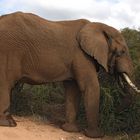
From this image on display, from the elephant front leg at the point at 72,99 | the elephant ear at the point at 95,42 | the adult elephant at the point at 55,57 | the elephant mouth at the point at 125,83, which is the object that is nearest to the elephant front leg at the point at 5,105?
the adult elephant at the point at 55,57

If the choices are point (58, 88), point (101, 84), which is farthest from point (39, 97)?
point (101, 84)

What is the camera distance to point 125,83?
10852 mm

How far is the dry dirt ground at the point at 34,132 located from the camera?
9391 millimetres

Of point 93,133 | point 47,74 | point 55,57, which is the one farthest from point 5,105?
point 93,133

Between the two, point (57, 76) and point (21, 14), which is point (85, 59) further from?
point (21, 14)

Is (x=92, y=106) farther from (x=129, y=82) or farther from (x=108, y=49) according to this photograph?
(x=108, y=49)

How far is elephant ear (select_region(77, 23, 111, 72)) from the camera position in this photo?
10477 mm

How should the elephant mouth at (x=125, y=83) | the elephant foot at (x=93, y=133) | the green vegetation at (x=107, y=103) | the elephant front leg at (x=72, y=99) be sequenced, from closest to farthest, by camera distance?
the elephant foot at (x=93, y=133) → the elephant mouth at (x=125, y=83) → the green vegetation at (x=107, y=103) → the elephant front leg at (x=72, y=99)

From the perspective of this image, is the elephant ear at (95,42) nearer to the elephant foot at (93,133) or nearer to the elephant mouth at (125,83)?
the elephant mouth at (125,83)

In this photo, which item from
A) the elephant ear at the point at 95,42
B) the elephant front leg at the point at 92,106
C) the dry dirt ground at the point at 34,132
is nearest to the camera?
the dry dirt ground at the point at 34,132

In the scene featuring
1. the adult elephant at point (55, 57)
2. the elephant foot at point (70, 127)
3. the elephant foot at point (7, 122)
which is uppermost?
the adult elephant at point (55, 57)

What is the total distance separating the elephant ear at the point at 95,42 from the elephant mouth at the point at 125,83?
52 centimetres

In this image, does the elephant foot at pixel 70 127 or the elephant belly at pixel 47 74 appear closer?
the elephant belly at pixel 47 74

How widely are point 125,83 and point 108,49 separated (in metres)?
0.83
